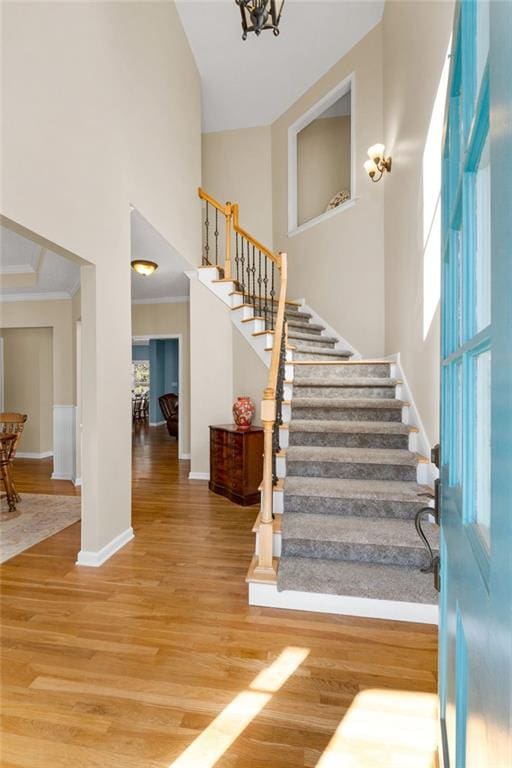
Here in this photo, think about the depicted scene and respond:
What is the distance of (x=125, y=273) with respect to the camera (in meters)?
3.30

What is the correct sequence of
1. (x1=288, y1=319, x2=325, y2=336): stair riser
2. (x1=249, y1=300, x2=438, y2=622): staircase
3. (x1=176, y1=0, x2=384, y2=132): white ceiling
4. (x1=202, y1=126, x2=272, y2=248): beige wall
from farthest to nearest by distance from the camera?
(x1=202, y1=126, x2=272, y2=248): beige wall → (x1=288, y1=319, x2=325, y2=336): stair riser → (x1=176, y1=0, x2=384, y2=132): white ceiling → (x1=249, y1=300, x2=438, y2=622): staircase

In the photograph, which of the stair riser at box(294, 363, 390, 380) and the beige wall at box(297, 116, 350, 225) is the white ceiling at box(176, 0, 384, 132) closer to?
the beige wall at box(297, 116, 350, 225)

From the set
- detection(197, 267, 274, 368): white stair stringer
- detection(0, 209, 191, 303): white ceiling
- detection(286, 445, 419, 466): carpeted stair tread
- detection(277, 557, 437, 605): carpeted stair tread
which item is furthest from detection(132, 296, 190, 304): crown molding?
detection(277, 557, 437, 605): carpeted stair tread

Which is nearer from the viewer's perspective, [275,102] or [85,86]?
[85,86]

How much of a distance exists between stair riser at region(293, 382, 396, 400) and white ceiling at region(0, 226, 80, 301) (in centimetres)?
283

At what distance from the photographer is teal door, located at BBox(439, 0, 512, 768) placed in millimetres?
364

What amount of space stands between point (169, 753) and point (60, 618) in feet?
3.69

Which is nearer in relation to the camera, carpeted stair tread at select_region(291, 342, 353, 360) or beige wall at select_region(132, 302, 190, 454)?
carpeted stair tread at select_region(291, 342, 353, 360)

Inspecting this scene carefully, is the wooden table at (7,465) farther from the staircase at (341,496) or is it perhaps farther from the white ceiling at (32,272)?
the staircase at (341,496)

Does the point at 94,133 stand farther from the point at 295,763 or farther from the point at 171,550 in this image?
the point at 295,763

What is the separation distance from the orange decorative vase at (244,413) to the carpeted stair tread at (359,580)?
88.6 inches

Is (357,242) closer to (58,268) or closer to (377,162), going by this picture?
(377,162)

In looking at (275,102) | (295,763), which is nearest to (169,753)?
(295,763)

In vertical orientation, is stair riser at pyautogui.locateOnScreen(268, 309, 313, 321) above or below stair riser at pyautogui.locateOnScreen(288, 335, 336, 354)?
above
